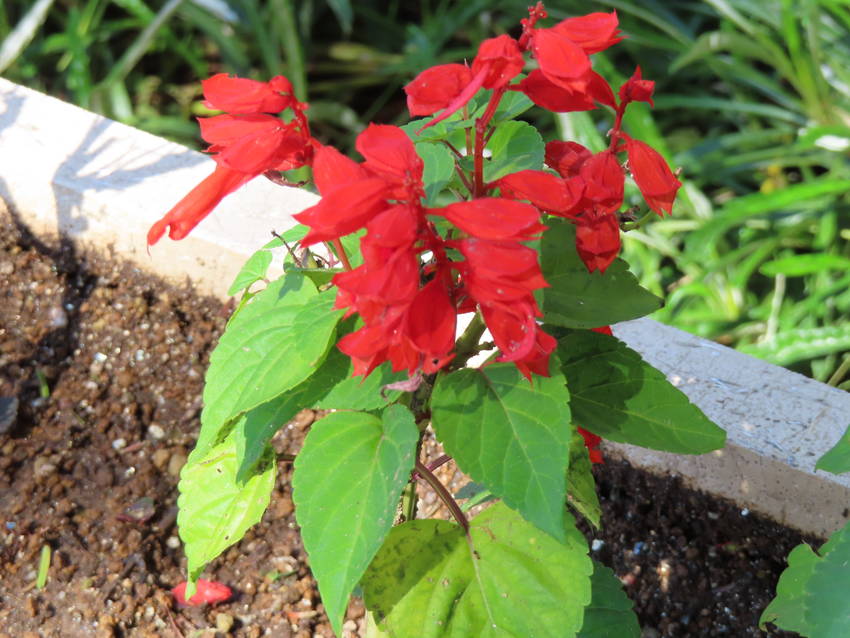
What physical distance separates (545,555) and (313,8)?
2161mm

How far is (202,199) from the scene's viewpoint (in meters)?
0.78

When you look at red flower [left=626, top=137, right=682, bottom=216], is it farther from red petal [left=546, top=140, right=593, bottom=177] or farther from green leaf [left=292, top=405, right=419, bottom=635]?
green leaf [left=292, top=405, right=419, bottom=635]

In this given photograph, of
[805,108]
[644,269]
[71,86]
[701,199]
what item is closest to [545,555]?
[644,269]

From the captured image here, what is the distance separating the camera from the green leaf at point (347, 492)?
0.80m

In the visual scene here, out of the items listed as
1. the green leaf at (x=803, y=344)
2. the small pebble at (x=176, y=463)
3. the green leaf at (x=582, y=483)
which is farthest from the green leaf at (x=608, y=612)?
the green leaf at (x=803, y=344)

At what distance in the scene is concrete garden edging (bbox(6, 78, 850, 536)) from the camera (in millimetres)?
1354

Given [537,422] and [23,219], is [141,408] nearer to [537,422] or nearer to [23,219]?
[23,219]

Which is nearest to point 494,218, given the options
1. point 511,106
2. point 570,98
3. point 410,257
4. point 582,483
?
point 410,257

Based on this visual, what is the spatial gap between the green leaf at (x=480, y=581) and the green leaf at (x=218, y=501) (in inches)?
5.6

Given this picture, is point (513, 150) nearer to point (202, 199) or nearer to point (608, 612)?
point (202, 199)

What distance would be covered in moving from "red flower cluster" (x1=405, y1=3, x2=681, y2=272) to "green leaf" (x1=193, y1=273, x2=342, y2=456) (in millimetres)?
183

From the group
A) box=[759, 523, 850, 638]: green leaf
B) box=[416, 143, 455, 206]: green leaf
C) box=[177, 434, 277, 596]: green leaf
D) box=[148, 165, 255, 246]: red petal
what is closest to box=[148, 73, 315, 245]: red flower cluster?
box=[148, 165, 255, 246]: red petal

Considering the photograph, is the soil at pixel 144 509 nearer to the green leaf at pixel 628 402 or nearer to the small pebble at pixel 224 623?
the small pebble at pixel 224 623

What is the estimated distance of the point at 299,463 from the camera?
0.85m
